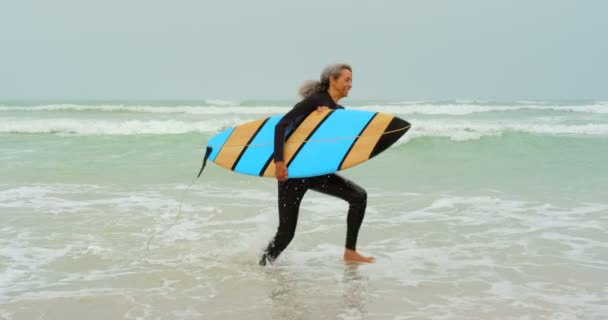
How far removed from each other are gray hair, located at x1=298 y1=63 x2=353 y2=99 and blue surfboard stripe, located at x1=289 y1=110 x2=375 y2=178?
26 cm

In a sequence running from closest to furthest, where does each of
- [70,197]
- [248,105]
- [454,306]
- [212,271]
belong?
[454,306]
[212,271]
[70,197]
[248,105]

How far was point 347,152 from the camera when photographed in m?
4.02

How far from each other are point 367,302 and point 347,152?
A: 1.03 m

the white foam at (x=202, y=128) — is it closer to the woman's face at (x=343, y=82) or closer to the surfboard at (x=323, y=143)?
the surfboard at (x=323, y=143)

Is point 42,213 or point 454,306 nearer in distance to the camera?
point 454,306

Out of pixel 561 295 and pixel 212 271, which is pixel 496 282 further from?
pixel 212 271

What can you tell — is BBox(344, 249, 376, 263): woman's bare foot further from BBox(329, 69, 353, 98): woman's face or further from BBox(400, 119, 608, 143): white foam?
BBox(400, 119, 608, 143): white foam

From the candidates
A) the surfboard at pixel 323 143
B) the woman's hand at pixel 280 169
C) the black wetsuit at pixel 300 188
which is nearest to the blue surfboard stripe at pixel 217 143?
the surfboard at pixel 323 143

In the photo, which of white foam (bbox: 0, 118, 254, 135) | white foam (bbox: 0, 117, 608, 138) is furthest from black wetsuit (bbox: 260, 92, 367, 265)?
white foam (bbox: 0, 118, 254, 135)

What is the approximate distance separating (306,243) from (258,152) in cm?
110

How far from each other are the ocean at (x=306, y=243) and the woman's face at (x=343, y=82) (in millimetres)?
1181

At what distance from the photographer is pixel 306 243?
4.92 metres

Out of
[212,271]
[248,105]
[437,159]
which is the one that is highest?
[212,271]

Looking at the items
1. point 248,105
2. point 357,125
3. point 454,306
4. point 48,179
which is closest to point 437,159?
point 48,179
